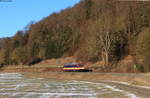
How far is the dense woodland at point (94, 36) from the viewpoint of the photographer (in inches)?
2586

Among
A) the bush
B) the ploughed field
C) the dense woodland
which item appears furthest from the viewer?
the dense woodland

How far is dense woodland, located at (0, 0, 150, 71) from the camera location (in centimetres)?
6569

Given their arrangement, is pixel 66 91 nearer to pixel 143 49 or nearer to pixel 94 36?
pixel 143 49

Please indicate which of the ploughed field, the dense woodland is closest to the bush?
the dense woodland

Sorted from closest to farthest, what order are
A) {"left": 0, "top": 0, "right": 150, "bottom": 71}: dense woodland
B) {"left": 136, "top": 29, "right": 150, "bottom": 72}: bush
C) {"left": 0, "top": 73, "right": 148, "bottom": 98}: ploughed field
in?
1. {"left": 0, "top": 73, "right": 148, "bottom": 98}: ploughed field
2. {"left": 136, "top": 29, "right": 150, "bottom": 72}: bush
3. {"left": 0, "top": 0, "right": 150, "bottom": 71}: dense woodland

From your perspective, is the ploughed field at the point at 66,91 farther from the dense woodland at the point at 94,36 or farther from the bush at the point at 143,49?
the bush at the point at 143,49

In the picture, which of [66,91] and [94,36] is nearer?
[66,91]

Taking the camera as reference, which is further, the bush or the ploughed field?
the bush

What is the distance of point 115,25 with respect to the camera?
229 feet

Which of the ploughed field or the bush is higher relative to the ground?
the bush

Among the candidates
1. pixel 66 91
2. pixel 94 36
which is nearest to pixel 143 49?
pixel 94 36

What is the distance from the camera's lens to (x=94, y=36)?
66.6 meters

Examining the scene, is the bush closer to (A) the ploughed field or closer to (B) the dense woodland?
(B) the dense woodland

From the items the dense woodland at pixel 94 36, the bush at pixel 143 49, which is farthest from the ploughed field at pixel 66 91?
the bush at pixel 143 49
